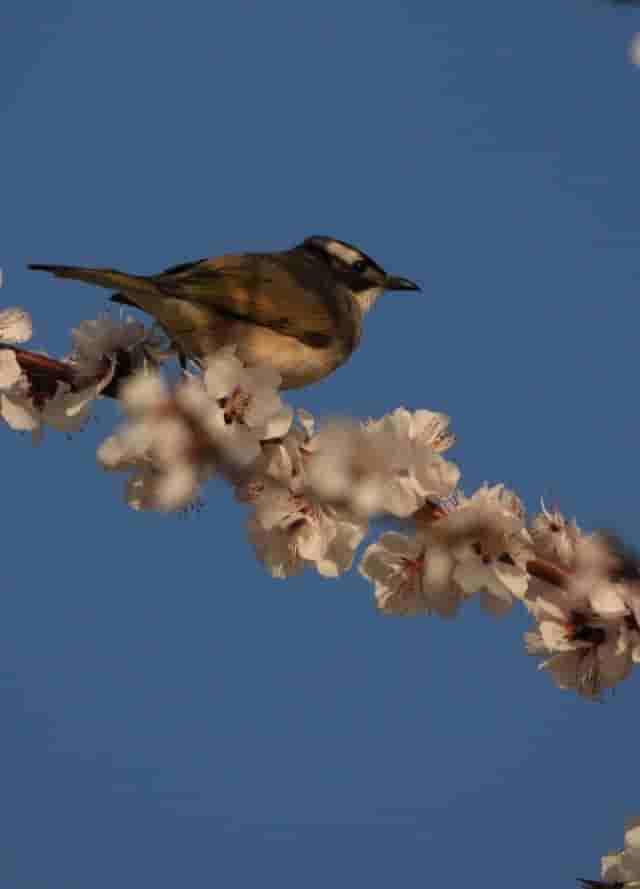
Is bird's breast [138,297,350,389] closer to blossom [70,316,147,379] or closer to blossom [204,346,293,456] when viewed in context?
blossom [70,316,147,379]

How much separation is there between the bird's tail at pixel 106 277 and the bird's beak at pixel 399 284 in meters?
3.11

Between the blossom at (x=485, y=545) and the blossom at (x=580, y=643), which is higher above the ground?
the blossom at (x=485, y=545)

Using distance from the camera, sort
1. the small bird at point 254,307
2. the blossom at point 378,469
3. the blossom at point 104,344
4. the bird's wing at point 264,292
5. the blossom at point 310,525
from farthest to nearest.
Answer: the bird's wing at point 264,292
the small bird at point 254,307
the blossom at point 104,344
the blossom at point 310,525
the blossom at point 378,469

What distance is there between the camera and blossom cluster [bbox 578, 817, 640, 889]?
267 cm

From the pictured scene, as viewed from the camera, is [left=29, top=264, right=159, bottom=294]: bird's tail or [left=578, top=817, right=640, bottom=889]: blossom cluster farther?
[left=29, top=264, right=159, bottom=294]: bird's tail

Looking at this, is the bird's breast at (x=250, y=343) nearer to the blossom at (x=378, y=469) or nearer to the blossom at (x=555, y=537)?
the blossom at (x=378, y=469)

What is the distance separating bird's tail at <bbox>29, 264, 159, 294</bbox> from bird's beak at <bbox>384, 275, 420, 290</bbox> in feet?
10.2

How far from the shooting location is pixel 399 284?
22.3 feet

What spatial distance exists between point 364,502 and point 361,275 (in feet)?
14.6

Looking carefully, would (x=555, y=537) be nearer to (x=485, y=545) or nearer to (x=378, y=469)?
Result: (x=485, y=545)

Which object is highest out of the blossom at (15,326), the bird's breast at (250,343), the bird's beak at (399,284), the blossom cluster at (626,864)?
the bird's beak at (399,284)

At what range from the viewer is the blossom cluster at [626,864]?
2668mm

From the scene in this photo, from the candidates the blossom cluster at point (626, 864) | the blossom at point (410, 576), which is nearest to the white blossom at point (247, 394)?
the blossom at point (410, 576)

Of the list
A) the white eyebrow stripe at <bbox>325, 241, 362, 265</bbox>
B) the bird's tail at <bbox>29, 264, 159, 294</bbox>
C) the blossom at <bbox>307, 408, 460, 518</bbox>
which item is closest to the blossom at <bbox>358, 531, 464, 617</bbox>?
the blossom at <bbox>307, 408, 460, 518</bbox>
